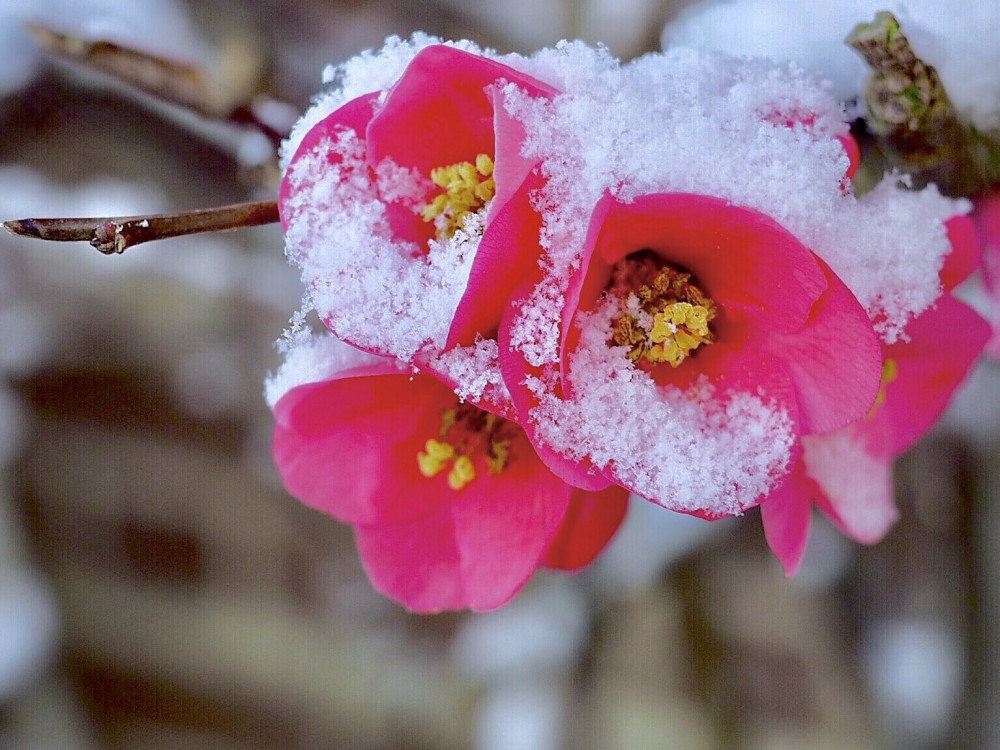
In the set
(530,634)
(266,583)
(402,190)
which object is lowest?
(266,583)

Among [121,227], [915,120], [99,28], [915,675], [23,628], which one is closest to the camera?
[121,227]

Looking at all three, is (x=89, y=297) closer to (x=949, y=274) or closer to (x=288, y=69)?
(x=288, y=69)

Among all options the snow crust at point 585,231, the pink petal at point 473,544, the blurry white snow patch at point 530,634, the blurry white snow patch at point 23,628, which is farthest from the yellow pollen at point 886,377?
the blurry white snow patch at point 23,628

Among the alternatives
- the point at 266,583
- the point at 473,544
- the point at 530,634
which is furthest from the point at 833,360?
the point at 266,583

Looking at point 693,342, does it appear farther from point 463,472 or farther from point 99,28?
point 99,28

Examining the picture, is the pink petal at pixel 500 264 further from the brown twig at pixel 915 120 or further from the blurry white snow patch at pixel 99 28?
the blurry white snow patch at pixel 99 28

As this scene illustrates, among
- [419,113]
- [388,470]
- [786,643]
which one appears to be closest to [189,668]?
[786,643]
